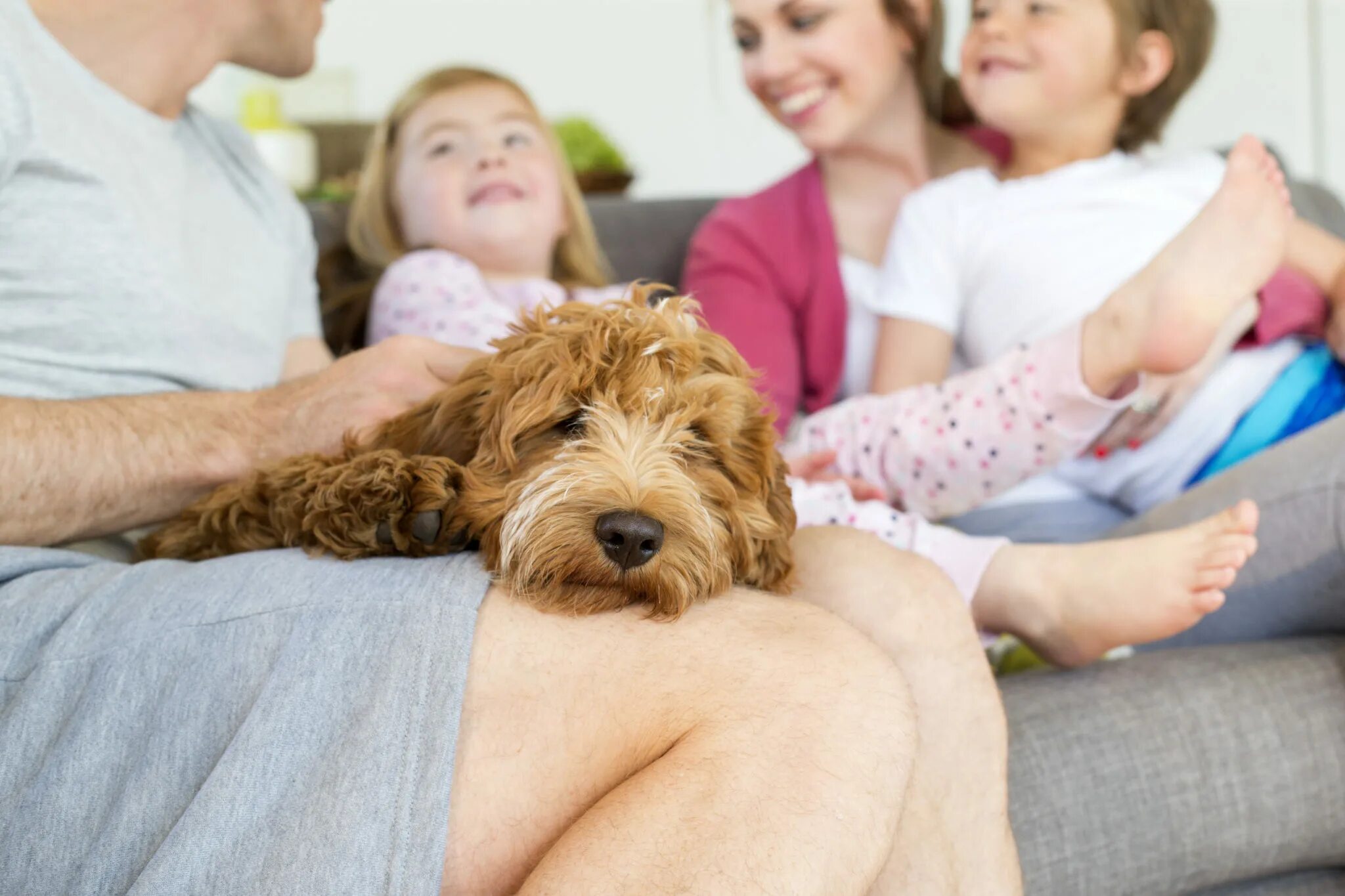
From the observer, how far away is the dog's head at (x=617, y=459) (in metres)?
1.33

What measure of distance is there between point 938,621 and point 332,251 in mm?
2016

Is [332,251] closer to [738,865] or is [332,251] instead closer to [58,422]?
[58,422]

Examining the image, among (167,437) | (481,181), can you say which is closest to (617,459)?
(167,437)

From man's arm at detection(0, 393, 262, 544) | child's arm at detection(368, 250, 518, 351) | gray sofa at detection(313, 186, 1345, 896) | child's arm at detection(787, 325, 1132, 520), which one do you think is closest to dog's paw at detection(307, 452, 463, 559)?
man's arm at detection(0, 393, 262, 544)

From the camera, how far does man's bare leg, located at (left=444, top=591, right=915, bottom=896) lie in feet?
3.38

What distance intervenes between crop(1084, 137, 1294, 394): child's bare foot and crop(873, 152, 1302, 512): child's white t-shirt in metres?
0.34

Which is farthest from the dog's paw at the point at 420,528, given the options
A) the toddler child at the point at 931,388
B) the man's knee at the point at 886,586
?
the man's knee at the point at 886,586

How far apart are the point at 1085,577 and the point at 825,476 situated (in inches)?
21.9

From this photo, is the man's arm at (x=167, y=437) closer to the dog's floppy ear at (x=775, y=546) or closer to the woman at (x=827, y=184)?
the dog's floppy ear at (x=775, y=546)

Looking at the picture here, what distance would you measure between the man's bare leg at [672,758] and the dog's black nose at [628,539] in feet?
0.27

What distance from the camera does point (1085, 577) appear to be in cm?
180

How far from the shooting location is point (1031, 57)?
8.61 ft

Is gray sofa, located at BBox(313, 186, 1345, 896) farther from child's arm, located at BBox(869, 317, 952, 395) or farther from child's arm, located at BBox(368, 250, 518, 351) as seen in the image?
child's arm, located at BBox(368, 250, 518, 351)

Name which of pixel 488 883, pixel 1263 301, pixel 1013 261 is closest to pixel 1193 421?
pixel 1263 301
